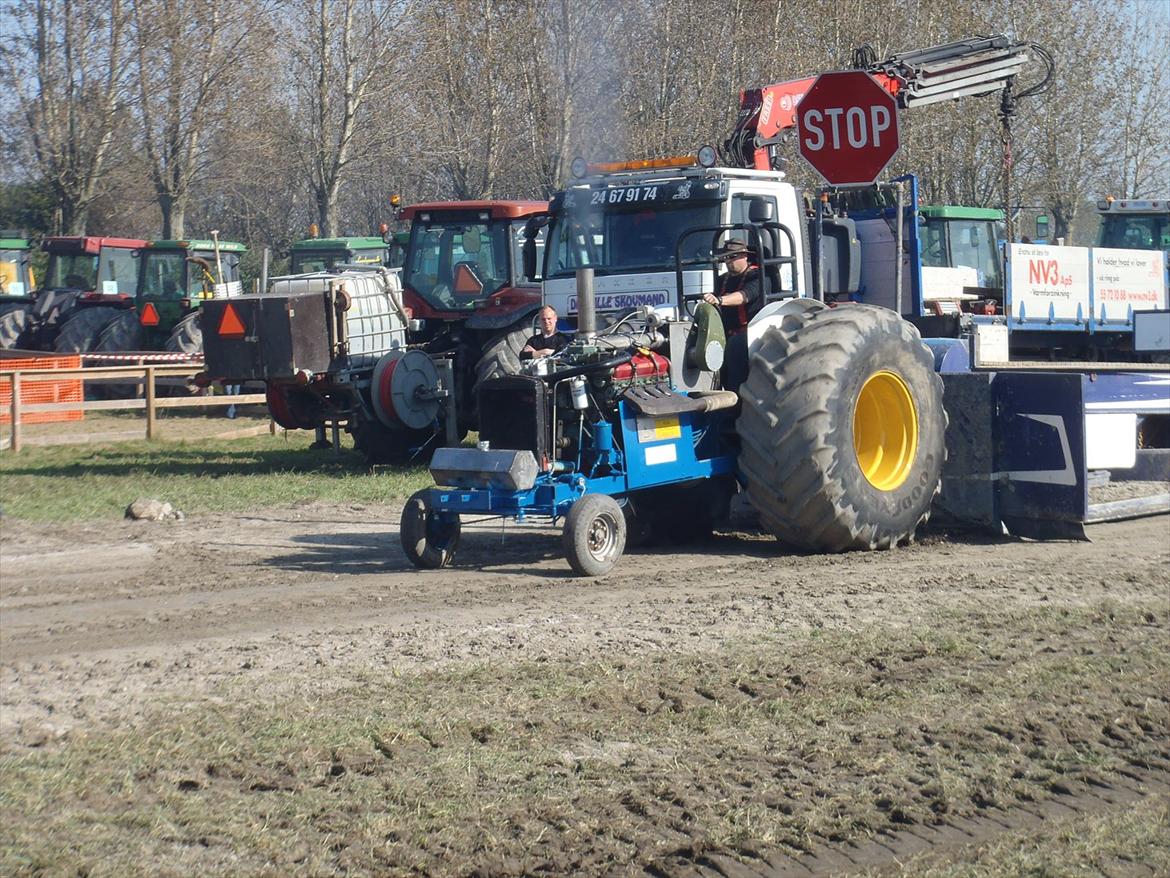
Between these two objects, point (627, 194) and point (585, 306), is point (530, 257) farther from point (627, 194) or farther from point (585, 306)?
point (585, 306)

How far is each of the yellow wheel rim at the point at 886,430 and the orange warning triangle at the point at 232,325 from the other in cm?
681

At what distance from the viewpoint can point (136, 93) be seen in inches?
1156

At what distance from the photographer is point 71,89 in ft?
95.8

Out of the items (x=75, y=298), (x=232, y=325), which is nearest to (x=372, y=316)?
(x=232, y=325)

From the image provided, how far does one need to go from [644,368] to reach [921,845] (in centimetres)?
485

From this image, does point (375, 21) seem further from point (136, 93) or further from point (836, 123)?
point (836, 123)

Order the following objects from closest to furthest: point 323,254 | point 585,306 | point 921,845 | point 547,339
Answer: point 921,845, point 585,306, point 547,339, point 323,254

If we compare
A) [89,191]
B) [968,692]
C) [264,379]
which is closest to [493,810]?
[968,692]

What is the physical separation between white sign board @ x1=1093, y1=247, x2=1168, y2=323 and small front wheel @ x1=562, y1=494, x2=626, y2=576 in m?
12.7

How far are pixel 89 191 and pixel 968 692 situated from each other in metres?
28.3

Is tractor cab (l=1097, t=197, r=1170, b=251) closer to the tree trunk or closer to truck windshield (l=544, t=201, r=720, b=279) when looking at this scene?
truck windshield (l=544, t=201, r=720, b=279)

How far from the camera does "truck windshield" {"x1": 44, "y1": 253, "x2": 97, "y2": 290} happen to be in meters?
26.0

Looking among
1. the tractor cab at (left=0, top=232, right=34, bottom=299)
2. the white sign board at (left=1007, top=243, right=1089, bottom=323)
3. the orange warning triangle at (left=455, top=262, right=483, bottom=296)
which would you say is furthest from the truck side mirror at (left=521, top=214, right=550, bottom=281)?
the tractor cab at (left=0, top=232, right=34, bottom=299)

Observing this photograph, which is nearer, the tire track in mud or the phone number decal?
the tire track in mud
